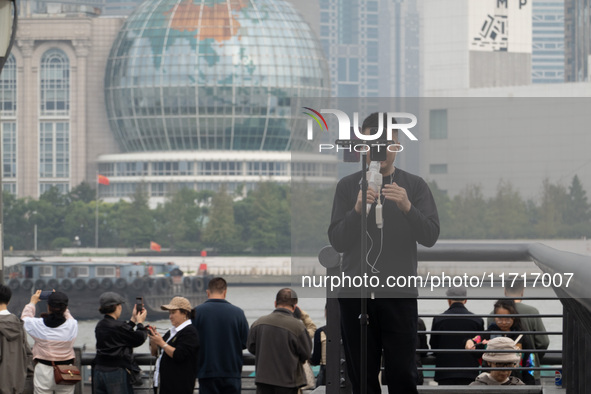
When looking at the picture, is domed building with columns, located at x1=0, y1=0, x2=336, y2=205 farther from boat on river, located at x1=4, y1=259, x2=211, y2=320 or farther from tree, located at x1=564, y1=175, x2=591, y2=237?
tree, located at x1=564, y1=175, x2=591, y2=237

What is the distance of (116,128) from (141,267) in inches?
1669

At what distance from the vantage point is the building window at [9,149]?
131000mm

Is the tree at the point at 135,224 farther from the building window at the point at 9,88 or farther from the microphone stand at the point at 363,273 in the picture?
the microphone stand at the point at 363,273

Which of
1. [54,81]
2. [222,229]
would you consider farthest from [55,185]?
[222,229]

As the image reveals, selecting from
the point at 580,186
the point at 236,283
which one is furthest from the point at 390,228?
the point at 236,283

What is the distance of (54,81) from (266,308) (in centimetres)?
5406

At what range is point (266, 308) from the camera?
86.9 meters

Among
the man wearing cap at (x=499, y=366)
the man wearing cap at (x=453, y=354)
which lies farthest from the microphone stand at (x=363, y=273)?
the man wearing cap at (x=453, y=354)

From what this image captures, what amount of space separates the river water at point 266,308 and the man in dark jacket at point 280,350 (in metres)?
41.5

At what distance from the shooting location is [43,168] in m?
132

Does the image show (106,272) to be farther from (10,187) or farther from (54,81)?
(54,81)


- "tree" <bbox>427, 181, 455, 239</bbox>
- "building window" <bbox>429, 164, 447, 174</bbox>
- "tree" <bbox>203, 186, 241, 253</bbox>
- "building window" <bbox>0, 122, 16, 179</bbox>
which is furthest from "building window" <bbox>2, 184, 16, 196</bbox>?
"building window" <bbox>429, 164, 447, 174</bbox>

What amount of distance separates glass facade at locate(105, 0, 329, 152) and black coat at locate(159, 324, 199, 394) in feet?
404

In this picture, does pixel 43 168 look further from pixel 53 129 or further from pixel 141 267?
pixel 141 267
